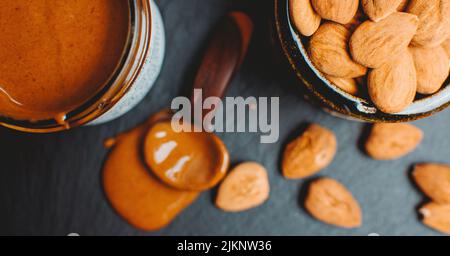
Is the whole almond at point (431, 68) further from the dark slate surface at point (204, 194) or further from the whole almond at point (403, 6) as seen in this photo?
the dark slate surface at point (204, 194)

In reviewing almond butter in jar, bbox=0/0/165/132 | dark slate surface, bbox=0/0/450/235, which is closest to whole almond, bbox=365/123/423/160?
dark slate surface, bbox=0/0/450/235

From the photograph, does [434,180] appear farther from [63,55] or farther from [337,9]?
[63,55]

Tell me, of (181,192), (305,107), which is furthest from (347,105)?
(181,192)

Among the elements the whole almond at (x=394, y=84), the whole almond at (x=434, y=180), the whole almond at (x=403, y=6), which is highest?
the whole almond at (x=403, y=6)

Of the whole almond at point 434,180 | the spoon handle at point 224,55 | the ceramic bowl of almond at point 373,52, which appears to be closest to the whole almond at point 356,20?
the ceramic bowl of almond at point 373,52

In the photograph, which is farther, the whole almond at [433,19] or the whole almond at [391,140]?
the whole almond at [391,140]

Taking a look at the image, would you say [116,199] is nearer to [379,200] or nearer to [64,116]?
[64,116]

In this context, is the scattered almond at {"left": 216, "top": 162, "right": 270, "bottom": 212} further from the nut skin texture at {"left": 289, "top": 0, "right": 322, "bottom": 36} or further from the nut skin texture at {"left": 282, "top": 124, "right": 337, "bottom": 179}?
the nut skin texture at {"left": 289, "top": 0, "right": 322, "bottom": 36}
